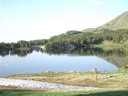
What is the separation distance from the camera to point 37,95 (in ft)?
97.9

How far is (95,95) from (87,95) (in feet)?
4.15

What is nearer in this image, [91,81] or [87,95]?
[87,95]

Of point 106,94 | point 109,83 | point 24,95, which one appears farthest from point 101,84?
point 24,95

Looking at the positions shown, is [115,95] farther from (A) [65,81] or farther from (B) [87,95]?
(A) [65,81]

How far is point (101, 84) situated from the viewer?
5412 centimetres

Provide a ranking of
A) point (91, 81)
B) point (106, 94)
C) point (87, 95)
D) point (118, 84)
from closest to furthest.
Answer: point (87, 95) → point (106, 94) → point (118, 84) → point (91, 81)

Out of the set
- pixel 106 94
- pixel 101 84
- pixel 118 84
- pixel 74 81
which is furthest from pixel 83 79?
pixel 106 94

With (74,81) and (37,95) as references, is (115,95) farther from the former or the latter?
(74,81)

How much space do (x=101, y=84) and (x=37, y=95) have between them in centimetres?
2712

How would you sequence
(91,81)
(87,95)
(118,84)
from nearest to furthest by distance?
1. (87,95)
2. (118,84)
3. (91,81)

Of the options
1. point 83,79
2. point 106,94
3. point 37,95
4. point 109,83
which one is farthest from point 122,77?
point 37,95

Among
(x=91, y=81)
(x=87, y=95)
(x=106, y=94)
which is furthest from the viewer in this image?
(x=91, y=81)

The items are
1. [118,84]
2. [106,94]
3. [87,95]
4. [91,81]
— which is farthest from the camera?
[91,81]

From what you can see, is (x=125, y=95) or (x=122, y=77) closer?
(x=125, y=95)
